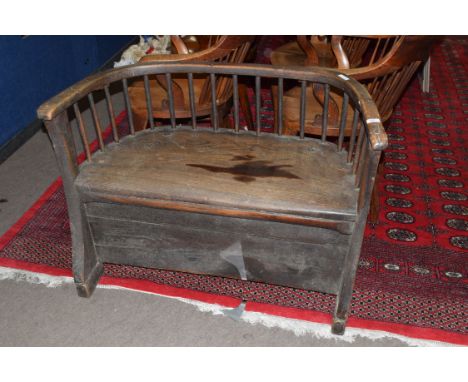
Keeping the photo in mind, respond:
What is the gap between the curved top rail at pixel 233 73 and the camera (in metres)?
1.17

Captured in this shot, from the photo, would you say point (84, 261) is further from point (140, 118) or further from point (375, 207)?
point (375, 207)

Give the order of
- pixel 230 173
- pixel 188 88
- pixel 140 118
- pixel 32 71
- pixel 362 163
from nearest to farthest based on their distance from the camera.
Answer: pixel 362 163 → pixel 230 173 → pixel 188 88 → pixel 140 118 → pixel 32 71

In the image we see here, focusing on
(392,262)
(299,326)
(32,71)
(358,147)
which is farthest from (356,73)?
(32,71)

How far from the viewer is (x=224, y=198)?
4.02ft

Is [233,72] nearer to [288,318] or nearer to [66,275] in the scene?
[288,318]

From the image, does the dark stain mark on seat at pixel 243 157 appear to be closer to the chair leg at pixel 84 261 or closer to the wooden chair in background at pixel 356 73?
the wooden chair in background at pixel 356 73

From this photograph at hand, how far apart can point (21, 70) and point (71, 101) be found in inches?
56.1

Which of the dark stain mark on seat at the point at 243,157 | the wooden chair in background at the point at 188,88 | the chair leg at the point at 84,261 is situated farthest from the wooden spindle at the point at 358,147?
the chair leg at the point at 84,261

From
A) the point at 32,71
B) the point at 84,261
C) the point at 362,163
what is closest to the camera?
the point at 362,163

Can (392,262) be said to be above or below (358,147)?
below

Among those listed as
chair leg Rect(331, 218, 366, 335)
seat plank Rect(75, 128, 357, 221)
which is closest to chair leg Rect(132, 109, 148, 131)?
seat plank Rect(75, 128, 357, 221)

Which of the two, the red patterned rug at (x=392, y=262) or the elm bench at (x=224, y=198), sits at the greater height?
the elm bench at (x=224, y=198)

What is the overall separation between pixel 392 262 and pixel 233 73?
0.90 m

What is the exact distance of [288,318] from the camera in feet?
4.86
